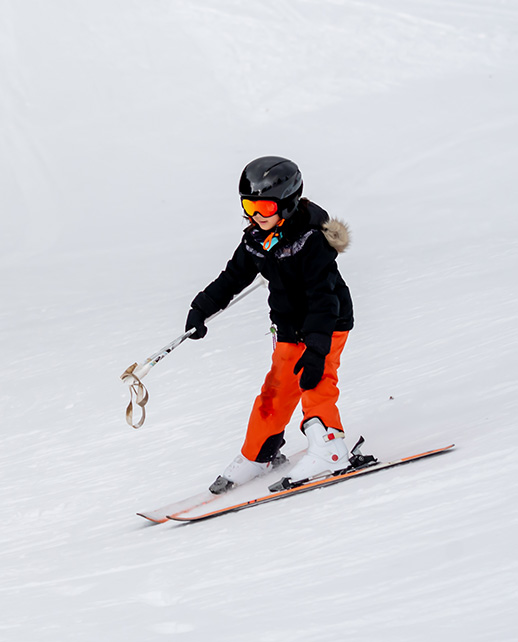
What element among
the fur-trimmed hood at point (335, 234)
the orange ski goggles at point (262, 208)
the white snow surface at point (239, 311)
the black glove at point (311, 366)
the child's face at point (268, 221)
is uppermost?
the orange ski goggles at point (262, 208)

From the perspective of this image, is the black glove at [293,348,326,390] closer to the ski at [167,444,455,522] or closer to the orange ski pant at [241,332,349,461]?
Result: the orange ski pant at [241,332,349,461]

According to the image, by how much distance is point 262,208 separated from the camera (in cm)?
364

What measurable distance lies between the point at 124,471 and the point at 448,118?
1149cm

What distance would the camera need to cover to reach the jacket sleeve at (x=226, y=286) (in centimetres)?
396

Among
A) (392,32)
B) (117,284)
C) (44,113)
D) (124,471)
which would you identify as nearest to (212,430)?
(124,471)

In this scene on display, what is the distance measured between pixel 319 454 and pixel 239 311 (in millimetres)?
4372

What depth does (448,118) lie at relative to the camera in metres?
14.8

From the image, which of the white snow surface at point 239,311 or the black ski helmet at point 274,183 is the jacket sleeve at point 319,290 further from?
the white snow surface at point 239,311

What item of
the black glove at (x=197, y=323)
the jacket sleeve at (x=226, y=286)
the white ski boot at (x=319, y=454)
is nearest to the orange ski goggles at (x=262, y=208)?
the jacket sleeve at (x=226, y=286)

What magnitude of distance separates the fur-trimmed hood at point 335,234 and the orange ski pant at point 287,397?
399 millimetres

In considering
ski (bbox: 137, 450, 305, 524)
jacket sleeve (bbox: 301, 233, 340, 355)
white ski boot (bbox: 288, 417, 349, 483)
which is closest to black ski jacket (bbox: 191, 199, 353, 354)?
jacket sleeve (bbox: 301, 233, 340, 355)

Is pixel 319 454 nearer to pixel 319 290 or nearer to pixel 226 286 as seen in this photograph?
pixel 319 290

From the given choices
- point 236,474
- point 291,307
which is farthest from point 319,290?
point 236,474

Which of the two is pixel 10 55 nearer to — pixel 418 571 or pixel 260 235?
pixel 260 235
